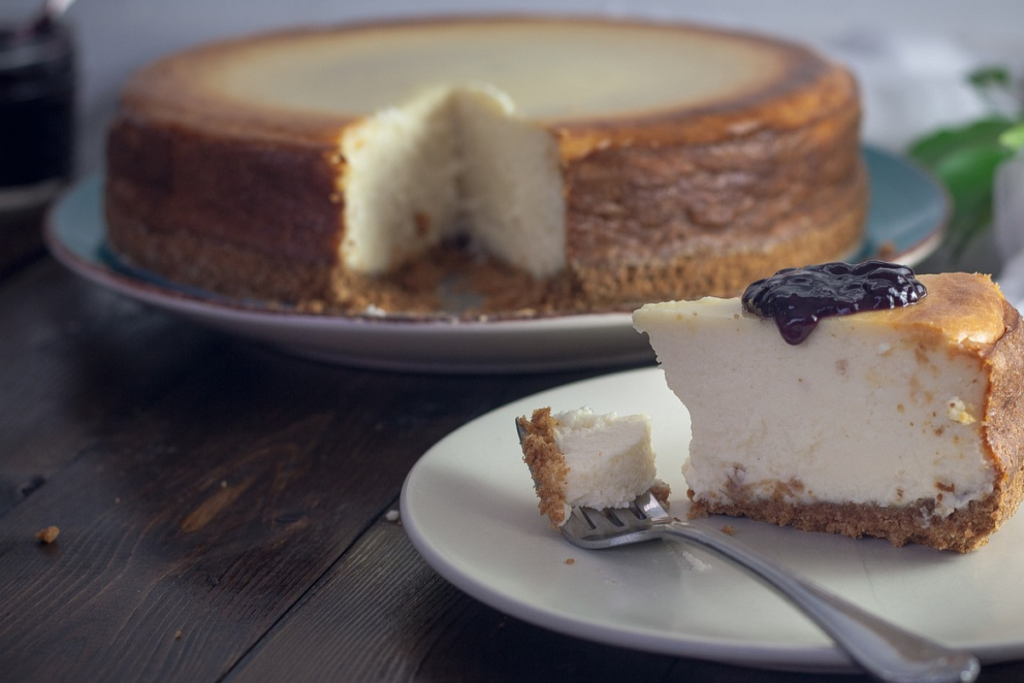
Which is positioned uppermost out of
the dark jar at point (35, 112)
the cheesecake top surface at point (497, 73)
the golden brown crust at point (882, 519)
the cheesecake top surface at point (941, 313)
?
the cheesecake top surface at point (941, 313)

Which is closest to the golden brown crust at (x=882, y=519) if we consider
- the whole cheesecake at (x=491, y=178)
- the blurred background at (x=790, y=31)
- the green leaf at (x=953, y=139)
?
the whole cheesecake at (x=491, y=178)

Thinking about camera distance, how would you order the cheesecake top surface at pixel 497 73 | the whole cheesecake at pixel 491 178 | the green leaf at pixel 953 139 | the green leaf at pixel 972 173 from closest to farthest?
the whole cheesecake at pixel 491 178
the cheesecake top surface at pixel 497 73
the green leaf at pixel 972 173
the green leaf at pixel 953 139

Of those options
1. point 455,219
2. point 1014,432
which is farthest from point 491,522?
point 455,219

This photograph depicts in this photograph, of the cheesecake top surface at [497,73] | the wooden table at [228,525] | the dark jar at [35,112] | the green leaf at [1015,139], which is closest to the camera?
the wooden table at [228,525]

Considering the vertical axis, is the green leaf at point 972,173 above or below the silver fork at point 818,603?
below

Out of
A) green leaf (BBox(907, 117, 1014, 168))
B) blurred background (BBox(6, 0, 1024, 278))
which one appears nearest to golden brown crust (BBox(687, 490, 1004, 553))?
green leaf (BBox(907, 117, 1014, 168))

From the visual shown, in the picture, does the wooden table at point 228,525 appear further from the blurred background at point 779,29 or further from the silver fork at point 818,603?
the blurred background at point 779,29

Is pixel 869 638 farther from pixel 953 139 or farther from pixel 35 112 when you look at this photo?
pixel 35 112

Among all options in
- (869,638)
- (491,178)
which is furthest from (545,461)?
(491,178)
